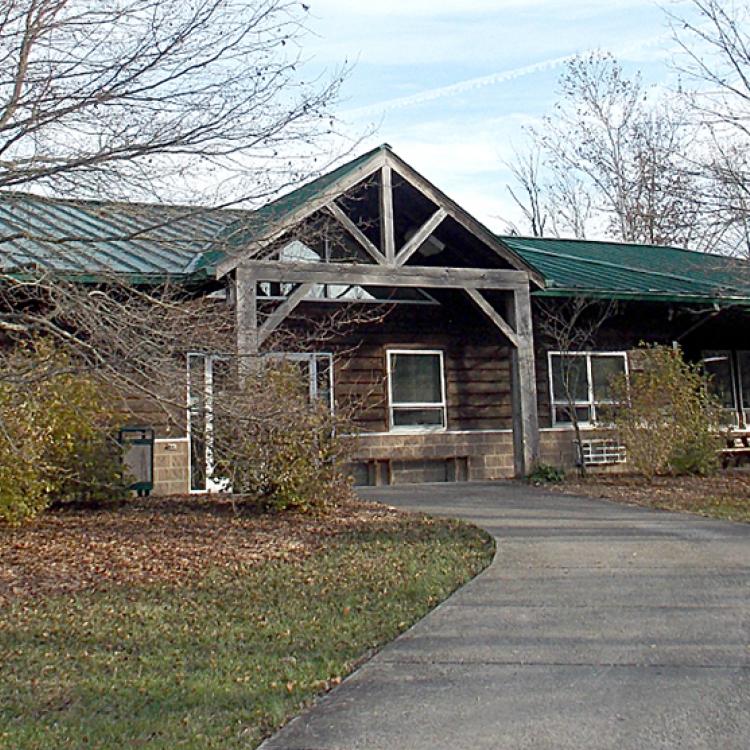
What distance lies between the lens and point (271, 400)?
8703 mm

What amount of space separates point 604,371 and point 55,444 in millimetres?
10673

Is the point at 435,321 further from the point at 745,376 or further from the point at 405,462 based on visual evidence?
the point at 745,376

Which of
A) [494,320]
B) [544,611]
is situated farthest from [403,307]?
[544,611]

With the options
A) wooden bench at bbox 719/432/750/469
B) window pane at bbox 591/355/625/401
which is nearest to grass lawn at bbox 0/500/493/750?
window pane at bbox 591/355/625/401

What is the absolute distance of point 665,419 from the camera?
14695 millimetres

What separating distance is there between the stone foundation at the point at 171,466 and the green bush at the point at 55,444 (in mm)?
2174

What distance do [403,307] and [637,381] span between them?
13.6 feet

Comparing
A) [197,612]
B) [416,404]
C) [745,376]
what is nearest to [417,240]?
[416,404]

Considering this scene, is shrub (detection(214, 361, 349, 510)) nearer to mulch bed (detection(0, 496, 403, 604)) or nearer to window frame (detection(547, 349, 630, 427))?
mulch bed (detection(0, 496, 403, 604))

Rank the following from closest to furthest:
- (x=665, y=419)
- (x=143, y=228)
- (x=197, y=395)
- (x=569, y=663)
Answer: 1. (x=569, y=663)
2. (x=197, y=395)
3. (x=143, y=228)
4. (x=665, y=419)

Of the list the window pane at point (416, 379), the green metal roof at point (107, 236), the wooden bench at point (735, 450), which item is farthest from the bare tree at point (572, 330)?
the green metal roof at point (107, 236)

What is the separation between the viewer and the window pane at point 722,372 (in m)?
18.9

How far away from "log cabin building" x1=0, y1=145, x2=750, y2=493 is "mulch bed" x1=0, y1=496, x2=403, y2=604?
1784mm

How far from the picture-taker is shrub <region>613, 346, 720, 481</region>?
14555 millimetres
